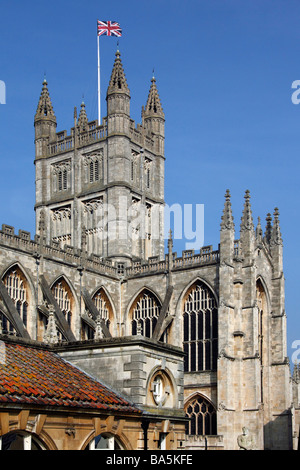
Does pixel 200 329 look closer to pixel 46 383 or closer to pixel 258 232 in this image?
pixel 258 232

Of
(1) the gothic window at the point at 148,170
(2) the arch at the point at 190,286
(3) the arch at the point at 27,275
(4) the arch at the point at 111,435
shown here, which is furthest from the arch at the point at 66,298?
(4) the arch at the point at 111,435

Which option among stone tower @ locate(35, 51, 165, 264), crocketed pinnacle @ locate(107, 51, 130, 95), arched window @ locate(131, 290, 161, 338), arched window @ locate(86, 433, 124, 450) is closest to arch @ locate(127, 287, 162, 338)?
arched window @ locate(131, 290, 161, 338)

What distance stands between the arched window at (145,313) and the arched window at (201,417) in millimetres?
5879

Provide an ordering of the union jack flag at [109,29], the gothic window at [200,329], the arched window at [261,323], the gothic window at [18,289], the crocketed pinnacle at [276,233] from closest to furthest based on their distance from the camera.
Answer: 1. the gothic window at [18,289]
2. the gothic window at [200,329]
3. the arched window at [261,323]
4. the crocketed pinnacle at [276,233]
5. the union jack flag at [109,29]

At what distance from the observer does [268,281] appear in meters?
51.8

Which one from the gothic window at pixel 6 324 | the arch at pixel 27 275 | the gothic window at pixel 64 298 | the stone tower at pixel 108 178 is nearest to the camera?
the gothic window at pixel 6 324

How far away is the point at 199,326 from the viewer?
48.3 metres

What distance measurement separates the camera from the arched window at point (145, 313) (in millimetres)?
50656

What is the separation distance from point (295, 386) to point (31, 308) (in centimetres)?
2485

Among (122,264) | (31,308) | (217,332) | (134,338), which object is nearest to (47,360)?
(134,338)

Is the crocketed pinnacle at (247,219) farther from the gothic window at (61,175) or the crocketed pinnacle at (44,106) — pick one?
the crocketed pinnacle at (44,106)

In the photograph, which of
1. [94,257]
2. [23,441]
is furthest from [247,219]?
[23,441]

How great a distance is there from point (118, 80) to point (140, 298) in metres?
17.2
